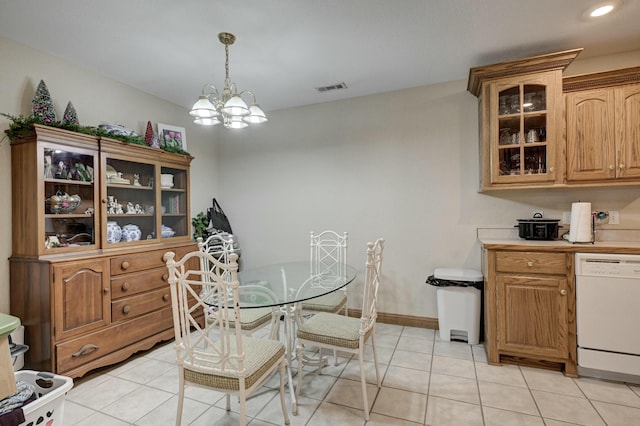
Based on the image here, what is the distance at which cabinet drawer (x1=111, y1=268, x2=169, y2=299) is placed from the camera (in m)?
2.53

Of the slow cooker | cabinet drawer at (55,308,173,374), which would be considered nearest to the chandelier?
cabinet drawer at (55,308,173,374)

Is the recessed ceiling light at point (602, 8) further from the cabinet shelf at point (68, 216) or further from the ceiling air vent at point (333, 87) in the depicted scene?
the cabinet shelf at point (68, 216)

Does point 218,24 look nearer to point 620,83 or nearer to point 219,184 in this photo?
Result: point 219,184

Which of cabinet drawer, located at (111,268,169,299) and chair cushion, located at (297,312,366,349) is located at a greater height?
cabinet drawer, located at (111,268,169,299)

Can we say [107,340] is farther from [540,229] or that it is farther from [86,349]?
[540,229]

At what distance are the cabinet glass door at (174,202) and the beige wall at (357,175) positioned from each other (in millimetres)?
487

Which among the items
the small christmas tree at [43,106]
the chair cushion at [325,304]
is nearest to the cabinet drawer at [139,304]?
the chair cushion at [325,304]

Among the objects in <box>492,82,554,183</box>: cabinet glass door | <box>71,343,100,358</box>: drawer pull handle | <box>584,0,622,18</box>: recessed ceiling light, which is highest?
<box>584,0,622,18</box>: recessed ceiling light

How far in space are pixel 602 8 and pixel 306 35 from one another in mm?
1986

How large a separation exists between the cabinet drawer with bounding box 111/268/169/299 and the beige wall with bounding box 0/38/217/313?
2.32ft

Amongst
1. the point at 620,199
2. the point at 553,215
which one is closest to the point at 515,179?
the point at 553,215

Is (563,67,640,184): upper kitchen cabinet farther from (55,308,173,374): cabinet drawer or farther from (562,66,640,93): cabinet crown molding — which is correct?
(55,308,173,374): cabinet drawer

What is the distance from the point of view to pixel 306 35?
7.51 ft

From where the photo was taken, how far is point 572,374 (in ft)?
7.38
